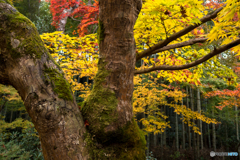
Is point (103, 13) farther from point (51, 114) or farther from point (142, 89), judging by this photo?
point (142, 89)

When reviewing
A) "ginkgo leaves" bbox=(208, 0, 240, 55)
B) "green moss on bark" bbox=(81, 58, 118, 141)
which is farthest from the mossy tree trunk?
"ginkgo leaves" bbox=(208, 0, 240, 55)

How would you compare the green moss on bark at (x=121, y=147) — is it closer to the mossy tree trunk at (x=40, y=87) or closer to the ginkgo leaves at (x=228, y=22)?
the mossy tree trunk at (x=40, y=87)

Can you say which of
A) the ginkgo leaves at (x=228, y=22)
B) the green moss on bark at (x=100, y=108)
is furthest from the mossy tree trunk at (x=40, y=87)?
the ginkgo leaves at (x=228, y=22)

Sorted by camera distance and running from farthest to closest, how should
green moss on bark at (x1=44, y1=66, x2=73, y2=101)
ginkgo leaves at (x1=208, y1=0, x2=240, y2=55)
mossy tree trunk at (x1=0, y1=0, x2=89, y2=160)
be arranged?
ginkgo leaves at (x1=208, y1=0, x2=240, y2=55) < green moss on bark at (x1=44, y1=66, x2=73, y2=101) < mossy tree trunk at (x1=0, y1=0, x2=89, y2=160)

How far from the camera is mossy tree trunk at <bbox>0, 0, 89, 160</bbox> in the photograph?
3.30 feet

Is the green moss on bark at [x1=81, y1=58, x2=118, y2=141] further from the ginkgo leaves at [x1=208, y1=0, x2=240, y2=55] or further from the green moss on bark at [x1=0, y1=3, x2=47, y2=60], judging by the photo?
the ginkgo leaves at [x1=208, y1=0, x2=240, y2=55]

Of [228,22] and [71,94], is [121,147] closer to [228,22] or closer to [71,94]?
[71,94]

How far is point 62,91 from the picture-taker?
1.14m

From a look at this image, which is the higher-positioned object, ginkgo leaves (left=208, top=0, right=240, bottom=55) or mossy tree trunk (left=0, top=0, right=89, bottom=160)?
ginkgo leaves (left=208, top=0, right=240, bottom=55)

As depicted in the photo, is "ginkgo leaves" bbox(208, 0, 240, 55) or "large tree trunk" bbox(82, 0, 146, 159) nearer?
"large tree trunk" bbox(82, 0, 146, 159)

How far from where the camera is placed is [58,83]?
3.76 feet

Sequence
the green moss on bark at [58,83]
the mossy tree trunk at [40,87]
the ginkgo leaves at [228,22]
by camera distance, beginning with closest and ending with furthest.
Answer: the mossy tree trunk at [40,87], the green moss on bark at [58,83], the ginkgo leaves at [228,22]

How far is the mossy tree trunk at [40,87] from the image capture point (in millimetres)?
1006

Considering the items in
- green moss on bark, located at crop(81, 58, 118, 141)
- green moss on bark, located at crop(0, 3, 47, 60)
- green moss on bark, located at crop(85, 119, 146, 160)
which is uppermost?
green moss on bark, located at crop(0, 3, 47, 60)
